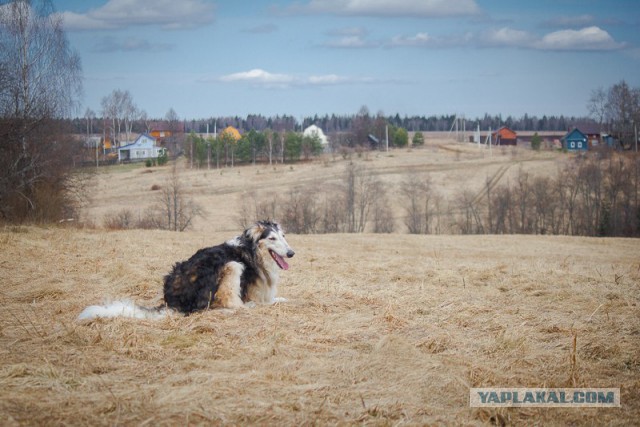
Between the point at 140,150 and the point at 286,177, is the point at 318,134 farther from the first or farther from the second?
the point at 140,150

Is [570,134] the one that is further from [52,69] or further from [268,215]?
[52,69]

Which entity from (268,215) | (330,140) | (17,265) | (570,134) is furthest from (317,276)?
(570,134)

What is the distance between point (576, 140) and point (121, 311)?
122 metres

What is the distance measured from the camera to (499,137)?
468 ft

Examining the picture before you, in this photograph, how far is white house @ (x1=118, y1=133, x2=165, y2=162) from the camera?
316ft

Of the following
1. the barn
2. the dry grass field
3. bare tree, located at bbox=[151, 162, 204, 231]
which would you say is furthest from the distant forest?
the dry grass field

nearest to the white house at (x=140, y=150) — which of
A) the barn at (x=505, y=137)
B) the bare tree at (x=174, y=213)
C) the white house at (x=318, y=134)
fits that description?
the white house at (x=318, y=134)

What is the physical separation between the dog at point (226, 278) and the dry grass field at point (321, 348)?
0.40 meters

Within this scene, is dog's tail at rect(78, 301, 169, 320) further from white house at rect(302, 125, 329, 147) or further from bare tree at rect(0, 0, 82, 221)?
white house at rect(302, 125, 329, 147)

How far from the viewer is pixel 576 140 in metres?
117

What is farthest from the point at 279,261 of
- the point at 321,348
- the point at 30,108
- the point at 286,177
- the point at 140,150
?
the point at 140,150

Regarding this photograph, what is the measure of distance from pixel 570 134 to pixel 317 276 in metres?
117

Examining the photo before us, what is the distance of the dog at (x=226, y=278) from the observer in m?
8.11

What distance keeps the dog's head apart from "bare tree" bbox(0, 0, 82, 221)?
61.4 feet
